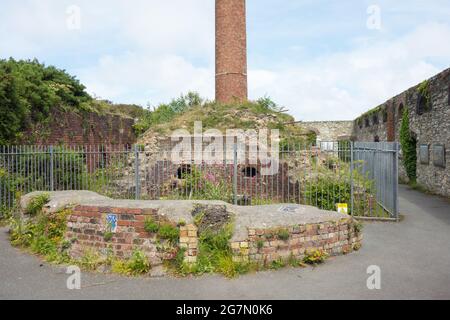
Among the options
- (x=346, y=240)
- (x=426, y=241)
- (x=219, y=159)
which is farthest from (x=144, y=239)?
(x=219, y=159)

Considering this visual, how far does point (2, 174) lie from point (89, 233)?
5682 mm

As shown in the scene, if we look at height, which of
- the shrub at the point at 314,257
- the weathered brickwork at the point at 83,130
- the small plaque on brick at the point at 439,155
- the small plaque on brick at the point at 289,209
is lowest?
the shrub at the point at 314,257

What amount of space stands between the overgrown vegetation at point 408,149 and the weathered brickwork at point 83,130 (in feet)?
46.9

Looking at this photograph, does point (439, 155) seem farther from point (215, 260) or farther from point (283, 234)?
point (215, 260)

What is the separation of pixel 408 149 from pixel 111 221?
1514 centimetres

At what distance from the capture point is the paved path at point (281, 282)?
4.47m

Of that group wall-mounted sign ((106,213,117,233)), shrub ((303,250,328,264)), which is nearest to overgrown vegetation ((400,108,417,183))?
shrub ((303,250,328,264))

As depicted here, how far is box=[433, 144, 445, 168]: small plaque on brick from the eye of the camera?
42.2 feet

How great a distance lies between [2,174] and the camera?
32.4ft

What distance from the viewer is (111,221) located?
5559mm

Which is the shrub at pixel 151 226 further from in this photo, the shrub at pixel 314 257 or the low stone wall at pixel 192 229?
the shrub at pixel 314 257

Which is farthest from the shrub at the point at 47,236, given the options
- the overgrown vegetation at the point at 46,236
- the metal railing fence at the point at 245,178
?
the metal railing fence at the point at 245,178

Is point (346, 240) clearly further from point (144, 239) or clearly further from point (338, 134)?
point (338, 134)

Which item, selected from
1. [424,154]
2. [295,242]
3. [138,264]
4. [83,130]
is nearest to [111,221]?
[138,264]
